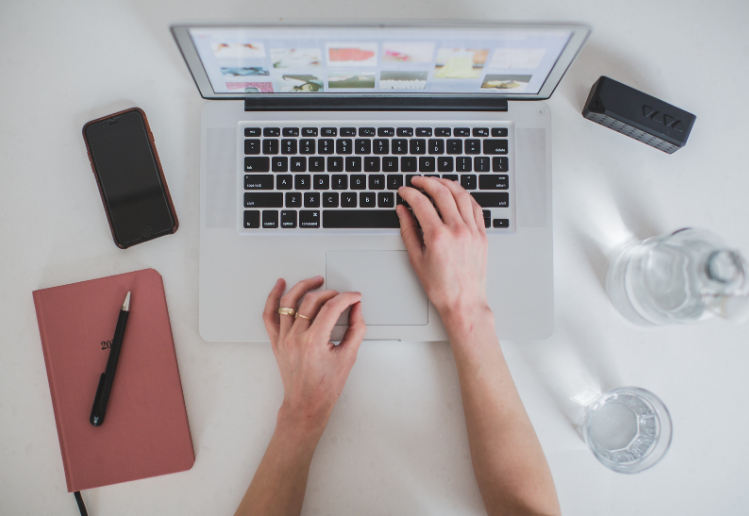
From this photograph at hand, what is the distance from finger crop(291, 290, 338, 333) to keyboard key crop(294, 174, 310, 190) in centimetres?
18

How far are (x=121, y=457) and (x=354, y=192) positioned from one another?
61 cm

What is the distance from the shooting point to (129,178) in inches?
30.1

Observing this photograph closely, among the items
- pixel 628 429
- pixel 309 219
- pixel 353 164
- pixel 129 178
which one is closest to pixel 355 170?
pixel 353 164

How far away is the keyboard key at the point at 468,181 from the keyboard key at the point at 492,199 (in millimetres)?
13

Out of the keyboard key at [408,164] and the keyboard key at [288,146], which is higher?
the keyboard key at [288,146]

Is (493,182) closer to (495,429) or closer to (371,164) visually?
(371,164)

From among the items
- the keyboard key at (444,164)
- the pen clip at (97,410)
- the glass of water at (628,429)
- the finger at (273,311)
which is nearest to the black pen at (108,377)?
the pen clip at (97,410)

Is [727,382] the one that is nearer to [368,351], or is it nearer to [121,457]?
[368,351]

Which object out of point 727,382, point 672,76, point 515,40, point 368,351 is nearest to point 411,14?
point 515,40

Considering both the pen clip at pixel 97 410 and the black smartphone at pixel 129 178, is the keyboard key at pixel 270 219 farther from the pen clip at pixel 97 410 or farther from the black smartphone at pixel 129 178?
the pen clip at pixel 97 410

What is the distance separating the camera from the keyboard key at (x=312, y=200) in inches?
28.7

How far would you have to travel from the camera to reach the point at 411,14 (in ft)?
2.58

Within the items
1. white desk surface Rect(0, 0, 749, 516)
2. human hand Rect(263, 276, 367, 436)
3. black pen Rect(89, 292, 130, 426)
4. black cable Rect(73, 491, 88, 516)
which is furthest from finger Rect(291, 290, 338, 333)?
black cable Rect(73, 491, 88, 516)

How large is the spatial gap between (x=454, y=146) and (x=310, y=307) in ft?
1.19
